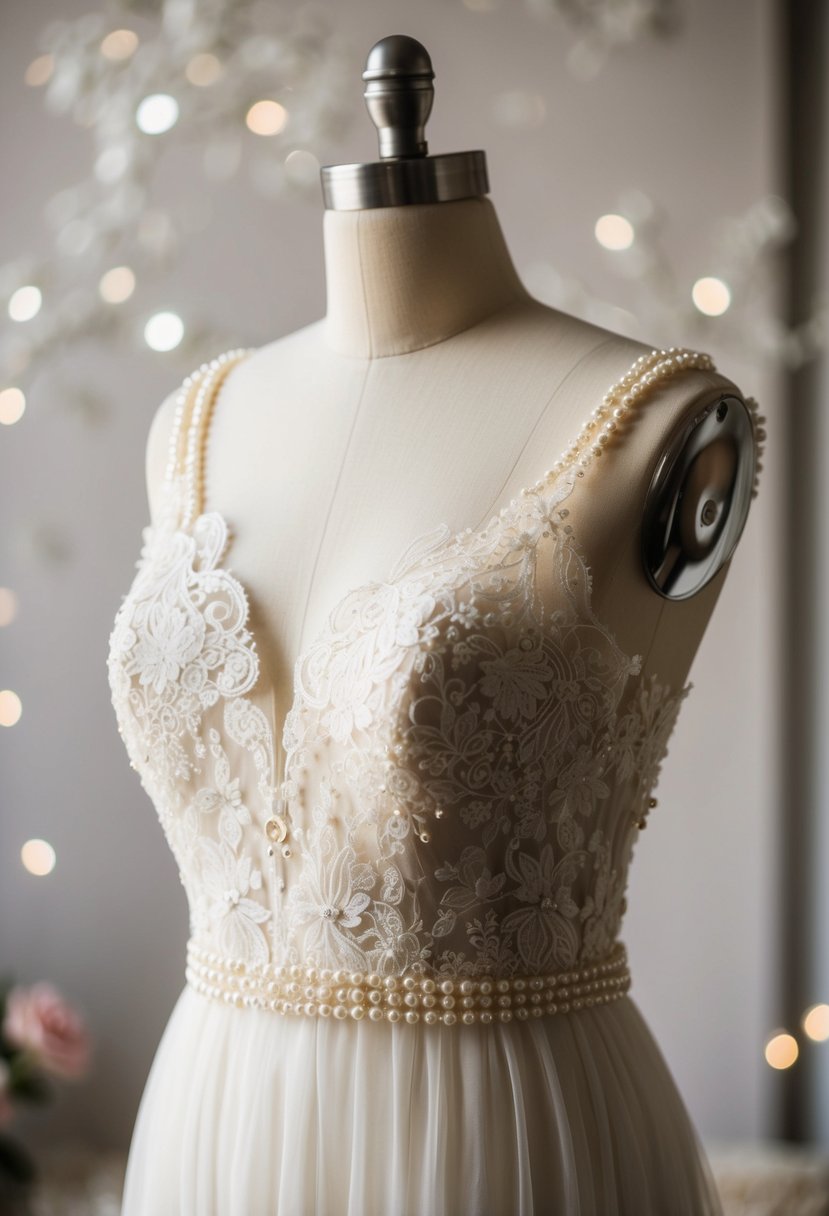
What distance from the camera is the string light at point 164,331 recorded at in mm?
2469

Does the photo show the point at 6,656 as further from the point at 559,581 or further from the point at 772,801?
the point at 559,581

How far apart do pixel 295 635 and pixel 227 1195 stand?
1.61 ft

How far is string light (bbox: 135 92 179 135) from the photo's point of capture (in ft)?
7.61

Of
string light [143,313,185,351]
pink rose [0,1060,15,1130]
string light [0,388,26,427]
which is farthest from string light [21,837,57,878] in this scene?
string light [143,313,185,351]

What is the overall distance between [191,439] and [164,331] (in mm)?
1273

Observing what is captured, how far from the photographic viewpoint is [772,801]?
8.48 feet

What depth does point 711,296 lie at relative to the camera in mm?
2514

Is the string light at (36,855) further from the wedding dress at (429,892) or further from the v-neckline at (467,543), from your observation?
the v-neckline at (467,543)

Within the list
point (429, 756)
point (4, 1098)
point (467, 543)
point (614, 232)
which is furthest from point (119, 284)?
point (429, 756)

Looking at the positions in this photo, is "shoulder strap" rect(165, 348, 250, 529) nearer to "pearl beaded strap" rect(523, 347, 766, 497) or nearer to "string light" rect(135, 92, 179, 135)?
"pearl beaded strap" rect(523, 347, 766, 497)

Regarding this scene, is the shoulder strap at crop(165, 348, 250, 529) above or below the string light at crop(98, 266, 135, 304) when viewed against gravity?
below

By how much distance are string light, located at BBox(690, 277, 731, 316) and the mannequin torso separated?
1386 mm

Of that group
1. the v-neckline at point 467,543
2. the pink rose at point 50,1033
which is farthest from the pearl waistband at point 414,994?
the pink rose at point 50,1033

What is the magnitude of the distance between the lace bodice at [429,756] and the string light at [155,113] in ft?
4.95
